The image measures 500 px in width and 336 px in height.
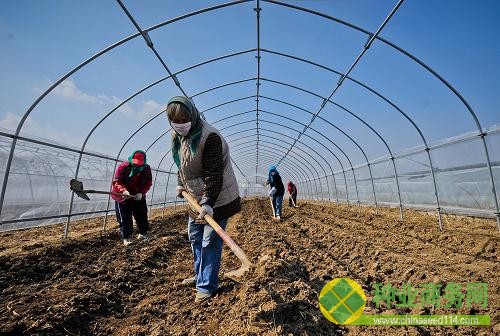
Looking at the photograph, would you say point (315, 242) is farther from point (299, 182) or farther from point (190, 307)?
point (299, 182)

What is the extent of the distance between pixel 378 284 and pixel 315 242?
263 centimetres

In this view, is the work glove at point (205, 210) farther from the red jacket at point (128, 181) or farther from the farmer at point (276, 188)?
the farmer at point (276, 188)

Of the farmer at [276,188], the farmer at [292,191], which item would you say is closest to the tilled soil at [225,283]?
the farmer at [276,188]

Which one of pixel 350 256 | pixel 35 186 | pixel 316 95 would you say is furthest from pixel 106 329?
pixel 35 186

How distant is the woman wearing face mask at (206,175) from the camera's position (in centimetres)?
266

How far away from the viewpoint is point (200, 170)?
9.29ft

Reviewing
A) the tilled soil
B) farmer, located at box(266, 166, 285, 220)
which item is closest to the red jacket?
the tilled soil

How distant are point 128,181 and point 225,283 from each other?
10.2 feet

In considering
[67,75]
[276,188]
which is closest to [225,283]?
[67,75]

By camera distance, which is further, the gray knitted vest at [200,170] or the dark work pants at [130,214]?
the dark work pants at [130,214]

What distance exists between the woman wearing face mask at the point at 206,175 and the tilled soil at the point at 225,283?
0.33m

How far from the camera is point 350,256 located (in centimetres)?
429

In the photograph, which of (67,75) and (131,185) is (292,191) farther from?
(67,75)

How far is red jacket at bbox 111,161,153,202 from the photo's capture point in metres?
5.23
